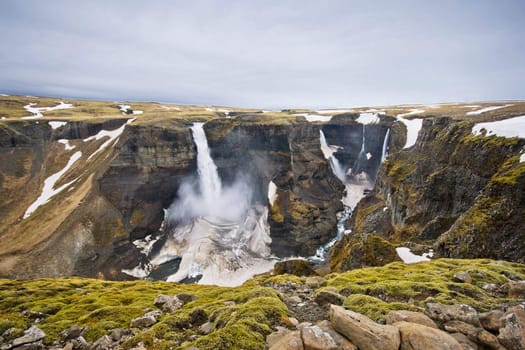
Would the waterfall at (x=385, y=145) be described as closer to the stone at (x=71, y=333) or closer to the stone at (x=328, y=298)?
the stone at (x=328, y=298)

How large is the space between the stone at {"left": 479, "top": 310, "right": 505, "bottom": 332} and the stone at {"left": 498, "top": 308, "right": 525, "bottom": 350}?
16 centimetres

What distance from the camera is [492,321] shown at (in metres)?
6.69

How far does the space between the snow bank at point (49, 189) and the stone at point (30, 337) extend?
54.3 metres

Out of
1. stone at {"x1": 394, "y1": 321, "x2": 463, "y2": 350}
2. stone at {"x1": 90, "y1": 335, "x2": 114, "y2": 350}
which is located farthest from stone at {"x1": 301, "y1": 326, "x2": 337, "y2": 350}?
stone at {"x1": 90, "y1": 335, "x2": 114, "y2": 350}

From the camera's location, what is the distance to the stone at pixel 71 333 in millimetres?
9359

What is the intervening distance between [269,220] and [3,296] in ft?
151

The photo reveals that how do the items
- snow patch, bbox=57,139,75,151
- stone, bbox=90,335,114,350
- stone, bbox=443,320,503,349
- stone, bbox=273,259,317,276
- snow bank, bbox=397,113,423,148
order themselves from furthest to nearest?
snow patch, bbox=57,139,75,151, snow bank, bbox=397,113,423,148, stone, bbox=273,259,317,276, stone, bbox=90,335,114,350, stone, bbox=443,320,503,349

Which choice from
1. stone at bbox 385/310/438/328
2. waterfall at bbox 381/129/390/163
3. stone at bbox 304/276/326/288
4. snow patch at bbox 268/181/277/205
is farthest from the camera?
waterfall at bbox 381/129/390/163

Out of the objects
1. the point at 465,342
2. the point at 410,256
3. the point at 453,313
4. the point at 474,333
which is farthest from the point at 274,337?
the point at 410,256

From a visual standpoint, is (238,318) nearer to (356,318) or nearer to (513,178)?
(356,318)

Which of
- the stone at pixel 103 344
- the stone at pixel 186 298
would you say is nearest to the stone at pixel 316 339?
the stone at pixel 103 344

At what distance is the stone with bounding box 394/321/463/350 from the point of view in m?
5.79

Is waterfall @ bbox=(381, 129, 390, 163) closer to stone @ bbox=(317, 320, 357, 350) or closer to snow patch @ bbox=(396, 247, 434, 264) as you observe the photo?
snow patch @ bbox=(396, 247, 434, 264)

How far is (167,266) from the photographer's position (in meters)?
49.6
